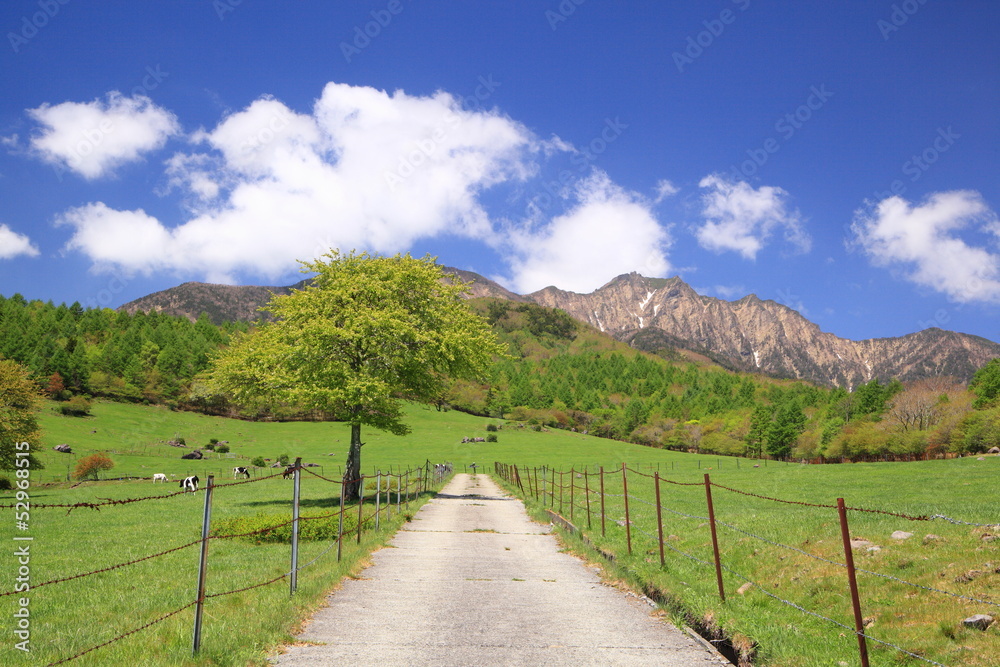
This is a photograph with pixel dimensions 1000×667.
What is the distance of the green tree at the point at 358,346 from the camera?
3014 cm

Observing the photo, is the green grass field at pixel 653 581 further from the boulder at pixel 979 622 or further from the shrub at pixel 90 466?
the shrub at pixel 90 466

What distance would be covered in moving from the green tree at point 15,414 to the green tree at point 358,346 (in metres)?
20.9

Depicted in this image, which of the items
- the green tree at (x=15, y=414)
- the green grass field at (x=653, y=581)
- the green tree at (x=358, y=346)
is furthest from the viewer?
the green tree at (x=15, y=414)

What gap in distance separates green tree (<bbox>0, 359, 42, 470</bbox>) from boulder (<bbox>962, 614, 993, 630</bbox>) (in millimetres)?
48431

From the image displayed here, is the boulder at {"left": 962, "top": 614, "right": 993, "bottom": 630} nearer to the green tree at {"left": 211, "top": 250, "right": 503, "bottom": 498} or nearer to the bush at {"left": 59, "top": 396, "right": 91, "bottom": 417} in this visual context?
the green tree at {"left": 211, "top": 250, "right": 503, "bottom": 498}

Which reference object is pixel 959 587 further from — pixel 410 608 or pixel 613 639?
pixel 410 608

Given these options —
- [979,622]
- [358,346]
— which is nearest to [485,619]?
[979,622]

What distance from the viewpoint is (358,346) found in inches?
1265

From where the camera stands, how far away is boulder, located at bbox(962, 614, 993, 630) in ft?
24.5

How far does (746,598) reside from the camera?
10.1 metres

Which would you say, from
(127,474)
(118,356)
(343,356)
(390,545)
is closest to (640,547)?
(390,545)

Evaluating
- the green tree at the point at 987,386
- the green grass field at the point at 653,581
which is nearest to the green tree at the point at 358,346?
the green grass field at the point at 653,581

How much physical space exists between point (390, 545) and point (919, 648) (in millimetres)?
12989

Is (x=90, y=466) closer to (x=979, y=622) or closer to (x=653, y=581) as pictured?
(x=653, y=581)
